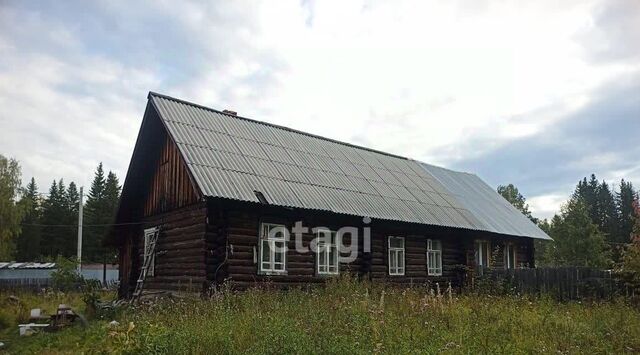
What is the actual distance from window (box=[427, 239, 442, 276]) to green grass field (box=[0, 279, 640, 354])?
808 centimetres

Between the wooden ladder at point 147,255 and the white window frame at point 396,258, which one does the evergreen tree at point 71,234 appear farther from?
the white window frame at point 396,258

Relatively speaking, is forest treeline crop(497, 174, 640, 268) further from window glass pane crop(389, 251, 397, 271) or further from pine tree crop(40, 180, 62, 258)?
pine tree crop(40, 180, 62, 258)

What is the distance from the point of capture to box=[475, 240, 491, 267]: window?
22.8 metres

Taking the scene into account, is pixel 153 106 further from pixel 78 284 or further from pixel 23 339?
pixel 78 284

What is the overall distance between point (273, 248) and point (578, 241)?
126 ft

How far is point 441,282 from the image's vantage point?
789 inches

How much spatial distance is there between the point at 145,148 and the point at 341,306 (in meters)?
9.94

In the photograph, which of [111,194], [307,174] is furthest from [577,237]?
[111,194]

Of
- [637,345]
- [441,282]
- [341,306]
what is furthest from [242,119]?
[637,345]

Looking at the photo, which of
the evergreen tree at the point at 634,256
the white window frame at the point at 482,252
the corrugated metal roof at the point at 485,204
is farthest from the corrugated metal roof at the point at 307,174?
the evergreen tree at the point at 634,256

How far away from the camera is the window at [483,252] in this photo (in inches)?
898

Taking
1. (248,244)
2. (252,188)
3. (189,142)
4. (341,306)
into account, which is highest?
(189,142)

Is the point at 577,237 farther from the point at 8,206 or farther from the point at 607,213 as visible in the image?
the point at 8,206

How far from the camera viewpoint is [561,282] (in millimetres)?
17312
